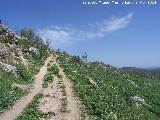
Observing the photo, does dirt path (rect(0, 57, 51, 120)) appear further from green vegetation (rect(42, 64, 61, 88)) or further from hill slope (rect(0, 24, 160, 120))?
green vegetation (rect(42, 64, 61, 88))

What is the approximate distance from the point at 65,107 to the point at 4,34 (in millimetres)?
36990

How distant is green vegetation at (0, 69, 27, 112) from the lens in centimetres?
3675

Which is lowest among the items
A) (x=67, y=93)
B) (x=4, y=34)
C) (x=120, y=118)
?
(x=120, y=118)

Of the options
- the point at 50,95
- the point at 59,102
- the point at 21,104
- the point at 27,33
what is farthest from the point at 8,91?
the point at 27,33

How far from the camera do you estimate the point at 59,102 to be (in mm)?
39750

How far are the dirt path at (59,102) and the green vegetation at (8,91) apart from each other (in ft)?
10.8

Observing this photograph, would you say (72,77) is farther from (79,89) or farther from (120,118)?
(120,118)

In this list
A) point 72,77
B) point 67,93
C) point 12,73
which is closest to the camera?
point 67,93

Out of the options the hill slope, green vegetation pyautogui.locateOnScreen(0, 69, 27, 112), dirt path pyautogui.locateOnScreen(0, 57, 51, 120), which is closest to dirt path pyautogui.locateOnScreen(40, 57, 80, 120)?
the hill slope

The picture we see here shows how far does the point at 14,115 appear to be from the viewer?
3428cm

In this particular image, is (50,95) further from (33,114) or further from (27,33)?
(27,33)

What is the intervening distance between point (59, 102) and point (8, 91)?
6616mm

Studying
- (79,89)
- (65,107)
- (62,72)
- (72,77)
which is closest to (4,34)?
(62,72)

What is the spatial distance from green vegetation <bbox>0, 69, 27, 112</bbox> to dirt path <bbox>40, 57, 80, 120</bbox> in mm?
3279
